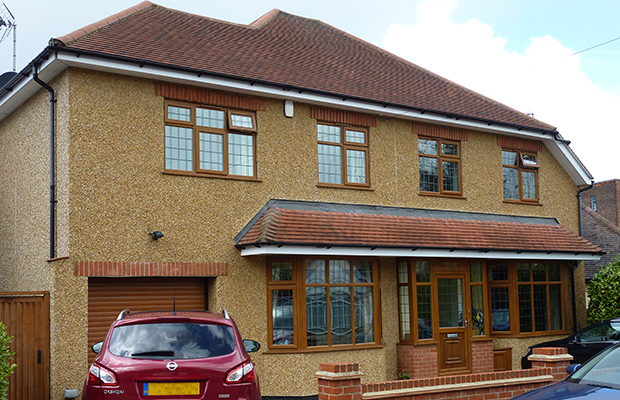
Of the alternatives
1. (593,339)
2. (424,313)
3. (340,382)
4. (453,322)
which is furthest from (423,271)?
(340,382)

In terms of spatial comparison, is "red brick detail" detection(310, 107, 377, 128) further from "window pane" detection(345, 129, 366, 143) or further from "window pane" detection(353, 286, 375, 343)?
"window pane" detection(353, 286, 375, 343)

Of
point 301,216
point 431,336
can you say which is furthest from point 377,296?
point 301,216

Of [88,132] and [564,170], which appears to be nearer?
[88,132]

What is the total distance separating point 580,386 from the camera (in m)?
6.06

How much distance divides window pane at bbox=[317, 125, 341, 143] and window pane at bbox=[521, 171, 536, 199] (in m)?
5.60

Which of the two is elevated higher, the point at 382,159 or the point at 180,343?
the point at 382,159

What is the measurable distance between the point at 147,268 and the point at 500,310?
8415 millimetres

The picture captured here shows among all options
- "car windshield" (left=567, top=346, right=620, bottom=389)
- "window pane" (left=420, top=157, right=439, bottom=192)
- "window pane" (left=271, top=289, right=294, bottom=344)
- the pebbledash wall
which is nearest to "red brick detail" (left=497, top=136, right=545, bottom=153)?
"window pane" (left=420, top=157, right=439, bottom=192)

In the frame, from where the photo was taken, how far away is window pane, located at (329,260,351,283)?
42.2 feet

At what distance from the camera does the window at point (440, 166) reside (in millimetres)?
14992

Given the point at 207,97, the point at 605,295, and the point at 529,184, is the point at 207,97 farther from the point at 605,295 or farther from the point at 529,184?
the point at 605,295

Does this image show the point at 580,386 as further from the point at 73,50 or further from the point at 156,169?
the point at 73,50

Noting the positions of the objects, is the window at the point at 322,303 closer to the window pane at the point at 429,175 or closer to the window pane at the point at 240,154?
the window pane at the point at 240,154

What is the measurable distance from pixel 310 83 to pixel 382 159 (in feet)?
7.39
